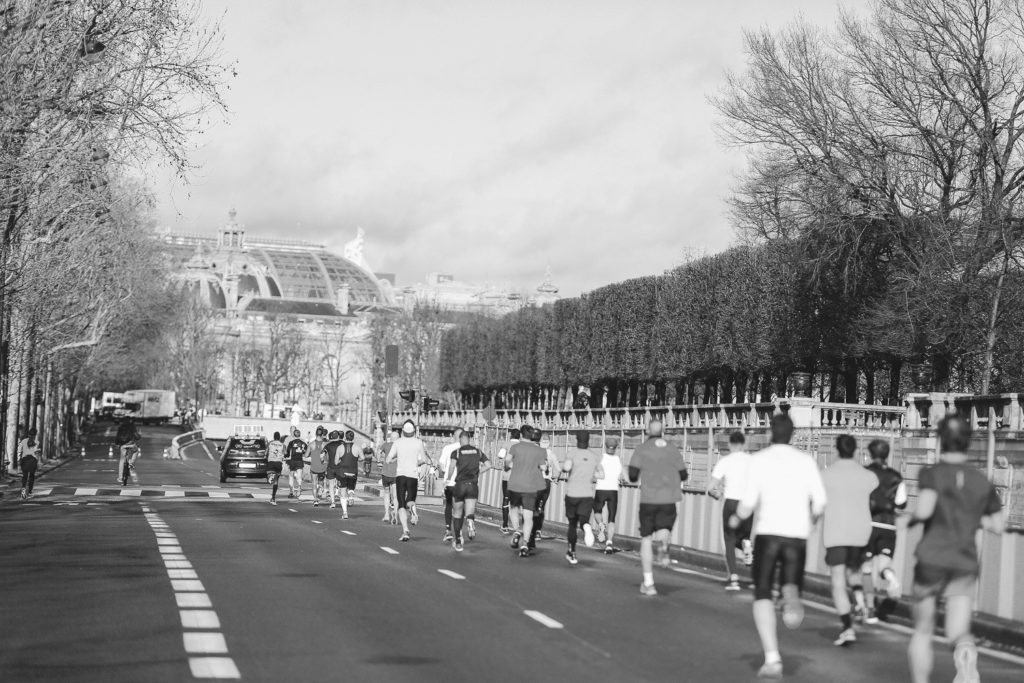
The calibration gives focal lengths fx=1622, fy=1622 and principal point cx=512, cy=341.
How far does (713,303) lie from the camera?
226 ft

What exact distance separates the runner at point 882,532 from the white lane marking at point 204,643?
6.10 meters

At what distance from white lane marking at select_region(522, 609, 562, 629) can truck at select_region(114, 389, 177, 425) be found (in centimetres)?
13906

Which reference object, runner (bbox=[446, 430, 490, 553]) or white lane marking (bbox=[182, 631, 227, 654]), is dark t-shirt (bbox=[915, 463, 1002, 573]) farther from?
runner (bbox=[446, 430, 490, 553])

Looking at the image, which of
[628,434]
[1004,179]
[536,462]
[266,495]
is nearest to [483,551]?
[536,462]

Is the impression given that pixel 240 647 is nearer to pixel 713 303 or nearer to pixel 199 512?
pixel 199 512

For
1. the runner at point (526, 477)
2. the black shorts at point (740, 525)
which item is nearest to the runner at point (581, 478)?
the runner at point (526, 477)

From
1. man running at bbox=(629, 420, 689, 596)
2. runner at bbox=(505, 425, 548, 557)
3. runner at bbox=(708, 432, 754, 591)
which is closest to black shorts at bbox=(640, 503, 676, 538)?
man running at bbox=(629, 420, 689, 596)

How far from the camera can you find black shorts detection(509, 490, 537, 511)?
2261 centimetres

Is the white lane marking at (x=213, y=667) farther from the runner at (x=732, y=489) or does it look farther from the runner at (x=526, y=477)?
the runner at (x=526, y=477)

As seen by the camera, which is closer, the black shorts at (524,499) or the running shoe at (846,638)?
the running shoe at (846,638)

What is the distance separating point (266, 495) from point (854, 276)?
67.9ft

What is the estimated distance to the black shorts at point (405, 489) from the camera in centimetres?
2541

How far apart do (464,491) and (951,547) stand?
45.9 feet

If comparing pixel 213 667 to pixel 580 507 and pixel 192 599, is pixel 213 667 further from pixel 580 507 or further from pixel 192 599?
pixel 580 507
